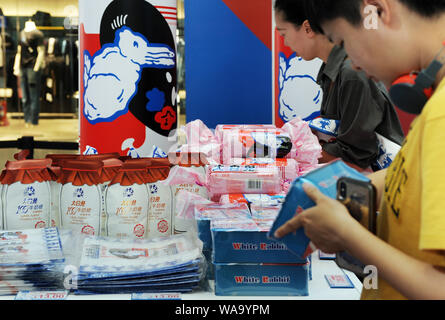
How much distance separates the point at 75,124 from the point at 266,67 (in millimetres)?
4738

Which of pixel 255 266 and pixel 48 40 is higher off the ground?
pixel 48 40

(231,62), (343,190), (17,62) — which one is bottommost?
(343,190)

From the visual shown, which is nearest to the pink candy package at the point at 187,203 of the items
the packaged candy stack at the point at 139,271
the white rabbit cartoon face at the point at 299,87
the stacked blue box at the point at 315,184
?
the packaged candy stack at the point at 139,271

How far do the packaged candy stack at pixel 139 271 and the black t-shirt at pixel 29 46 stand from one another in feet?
21.7

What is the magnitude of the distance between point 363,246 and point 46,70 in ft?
23.7

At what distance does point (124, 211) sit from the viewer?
1672mm

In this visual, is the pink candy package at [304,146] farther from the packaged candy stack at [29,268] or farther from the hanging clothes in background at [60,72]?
the hanging clothes in background at [60,72]

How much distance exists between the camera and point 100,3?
270cm

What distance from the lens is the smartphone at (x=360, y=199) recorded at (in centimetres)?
98

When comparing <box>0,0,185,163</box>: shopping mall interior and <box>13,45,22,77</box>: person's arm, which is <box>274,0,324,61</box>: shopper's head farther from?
<box>13,45,22,77</box>: person's arm

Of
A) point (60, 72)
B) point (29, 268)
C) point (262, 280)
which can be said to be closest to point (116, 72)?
point (29, 268)

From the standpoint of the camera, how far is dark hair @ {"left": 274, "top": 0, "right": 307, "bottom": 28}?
2400 millimetres

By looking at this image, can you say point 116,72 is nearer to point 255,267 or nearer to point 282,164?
point 282,164

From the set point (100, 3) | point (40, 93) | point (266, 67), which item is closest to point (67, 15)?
point (40, 93)
